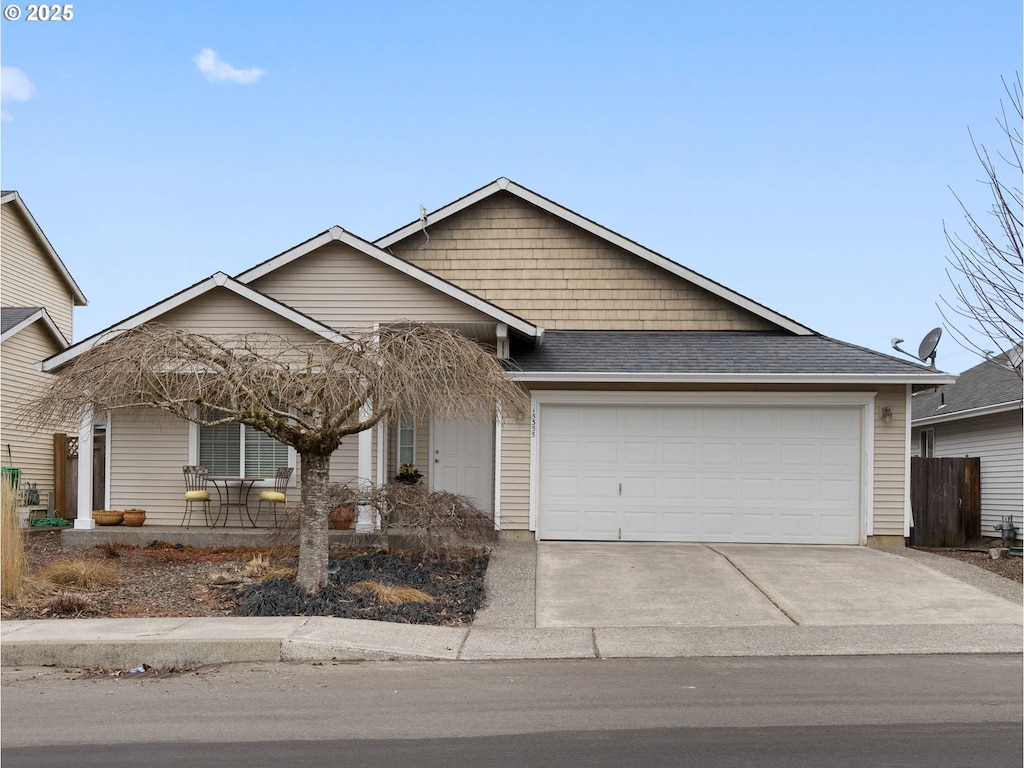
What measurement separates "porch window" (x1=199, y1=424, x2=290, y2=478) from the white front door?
7.89 ft

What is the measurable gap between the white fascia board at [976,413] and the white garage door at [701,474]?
4.95 meters

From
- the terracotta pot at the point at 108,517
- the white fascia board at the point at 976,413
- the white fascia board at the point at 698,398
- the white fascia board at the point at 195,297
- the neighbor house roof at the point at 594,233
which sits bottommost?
the terracotta pot at the point at 108,517

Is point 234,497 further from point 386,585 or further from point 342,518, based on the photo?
point 386,585

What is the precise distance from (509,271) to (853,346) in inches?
240

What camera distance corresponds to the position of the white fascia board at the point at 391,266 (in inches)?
573

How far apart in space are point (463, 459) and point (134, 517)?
5.13m

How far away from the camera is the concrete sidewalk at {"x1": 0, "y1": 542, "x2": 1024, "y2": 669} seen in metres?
8.35

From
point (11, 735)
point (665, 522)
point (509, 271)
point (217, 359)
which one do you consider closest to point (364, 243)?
point (509, 271)

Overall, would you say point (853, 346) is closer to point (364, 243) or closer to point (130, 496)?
point (364, 243)

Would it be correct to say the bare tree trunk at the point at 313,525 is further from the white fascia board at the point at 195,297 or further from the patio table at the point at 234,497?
the patio table at the point at 234,497

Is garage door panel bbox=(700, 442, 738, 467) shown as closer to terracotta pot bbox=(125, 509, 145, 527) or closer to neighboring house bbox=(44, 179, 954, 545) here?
neighboring house bbox=(44, 179, 954, 545)

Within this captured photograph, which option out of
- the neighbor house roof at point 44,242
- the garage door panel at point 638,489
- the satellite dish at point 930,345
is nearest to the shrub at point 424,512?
the garage door panel at point 638,489

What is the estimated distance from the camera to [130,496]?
15.3 metres

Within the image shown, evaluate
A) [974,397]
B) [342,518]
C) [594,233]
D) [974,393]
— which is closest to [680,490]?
[342,518]
